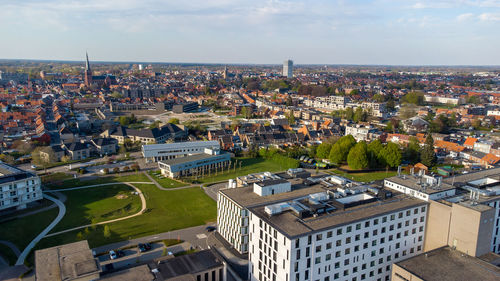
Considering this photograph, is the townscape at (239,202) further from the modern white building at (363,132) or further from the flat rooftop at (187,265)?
the modern white building at (363,132)

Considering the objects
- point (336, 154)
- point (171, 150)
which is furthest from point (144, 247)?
point (336, 154)

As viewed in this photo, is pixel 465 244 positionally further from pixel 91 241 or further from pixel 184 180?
pixel 184 180

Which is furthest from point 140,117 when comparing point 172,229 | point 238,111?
point 172,229

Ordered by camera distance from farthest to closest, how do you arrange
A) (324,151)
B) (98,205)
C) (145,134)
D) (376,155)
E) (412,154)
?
(145,134), (324,151), (412,154), (376,155), (98,205)

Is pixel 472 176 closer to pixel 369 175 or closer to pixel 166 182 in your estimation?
pixel 369 175

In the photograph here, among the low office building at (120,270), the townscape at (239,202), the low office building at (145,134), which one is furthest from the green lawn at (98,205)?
the low office building at (145,134)
